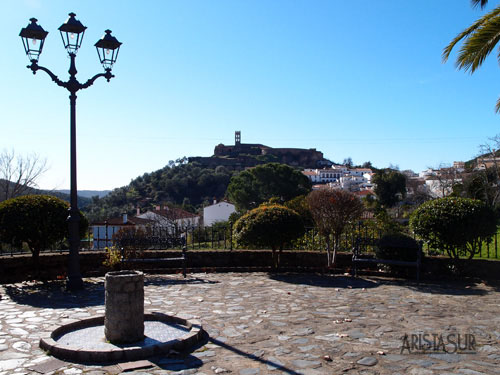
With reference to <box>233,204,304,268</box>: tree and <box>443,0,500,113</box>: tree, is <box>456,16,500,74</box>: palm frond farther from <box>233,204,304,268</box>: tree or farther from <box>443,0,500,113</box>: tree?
<box>233,204,304,268</box>: tree

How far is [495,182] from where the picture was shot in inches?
1192

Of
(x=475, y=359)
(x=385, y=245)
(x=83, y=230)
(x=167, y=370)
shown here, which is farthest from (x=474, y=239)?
(x=83, y=230)

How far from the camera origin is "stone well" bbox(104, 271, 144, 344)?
4953 mm

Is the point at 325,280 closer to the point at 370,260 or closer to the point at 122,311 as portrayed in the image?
the point at 370,260

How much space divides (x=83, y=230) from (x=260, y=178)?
3032cm

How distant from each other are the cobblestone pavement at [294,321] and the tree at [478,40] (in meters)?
4.63

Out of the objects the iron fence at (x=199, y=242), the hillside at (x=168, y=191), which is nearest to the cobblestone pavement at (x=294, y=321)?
the iron fence at (x=199, y=242)

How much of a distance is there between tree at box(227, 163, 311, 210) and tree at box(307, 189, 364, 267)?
1074 inches

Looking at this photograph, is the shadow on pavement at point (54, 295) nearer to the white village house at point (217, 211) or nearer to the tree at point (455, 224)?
the tree at point (455, 224)

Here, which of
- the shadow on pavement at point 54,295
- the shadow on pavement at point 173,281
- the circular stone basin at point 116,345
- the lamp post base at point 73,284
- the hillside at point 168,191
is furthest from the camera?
the hillside at point 168,191

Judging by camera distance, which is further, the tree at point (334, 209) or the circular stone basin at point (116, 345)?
the tree at point (334, 209)

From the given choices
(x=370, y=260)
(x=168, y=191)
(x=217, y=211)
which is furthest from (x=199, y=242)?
(x=168, y=191)

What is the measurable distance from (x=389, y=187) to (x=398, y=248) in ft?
120

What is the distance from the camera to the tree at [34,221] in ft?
29.0
